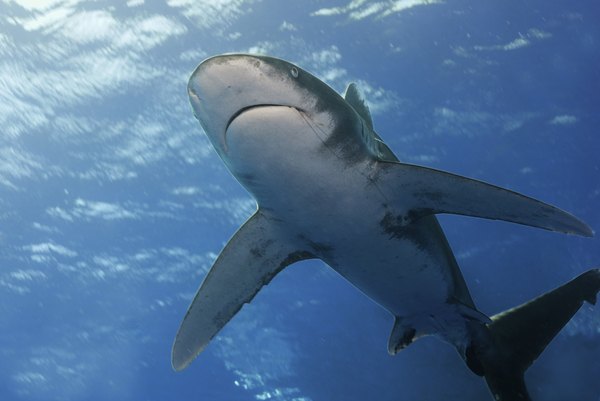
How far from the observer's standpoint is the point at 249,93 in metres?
3.07

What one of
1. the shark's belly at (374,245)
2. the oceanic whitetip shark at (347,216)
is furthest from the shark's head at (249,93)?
the shark's belly at (374,245)

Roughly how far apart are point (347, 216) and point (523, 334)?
3333 millimetres

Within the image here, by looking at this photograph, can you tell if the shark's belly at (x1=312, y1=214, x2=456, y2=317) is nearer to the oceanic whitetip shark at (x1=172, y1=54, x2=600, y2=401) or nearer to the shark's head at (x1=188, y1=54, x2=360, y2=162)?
the oceanic whitetip shark at (x1=172, y1=54, x2=600, y2=401)

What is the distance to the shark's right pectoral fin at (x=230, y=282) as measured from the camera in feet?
15.5

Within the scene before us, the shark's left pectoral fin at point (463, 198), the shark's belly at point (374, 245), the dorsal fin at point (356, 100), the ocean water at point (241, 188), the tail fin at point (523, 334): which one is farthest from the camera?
the ocean water at point (241, 188)

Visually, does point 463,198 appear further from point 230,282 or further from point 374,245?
point 230,282

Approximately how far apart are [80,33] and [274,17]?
4372 mm

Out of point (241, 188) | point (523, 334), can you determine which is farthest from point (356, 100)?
point (241, 188)

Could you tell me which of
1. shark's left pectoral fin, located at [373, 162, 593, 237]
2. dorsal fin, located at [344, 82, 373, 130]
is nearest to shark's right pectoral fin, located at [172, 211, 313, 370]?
shark's left pectoral fin, located at [373, 162, 593, 237]

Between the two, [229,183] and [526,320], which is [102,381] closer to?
[229,183]

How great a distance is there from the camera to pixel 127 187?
14.1 metres

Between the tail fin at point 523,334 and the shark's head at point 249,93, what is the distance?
3.93m

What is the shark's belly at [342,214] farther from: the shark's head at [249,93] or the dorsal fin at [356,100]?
the dorsal fin at [356,100]

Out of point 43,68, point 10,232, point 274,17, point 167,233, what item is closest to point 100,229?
point 167,233
